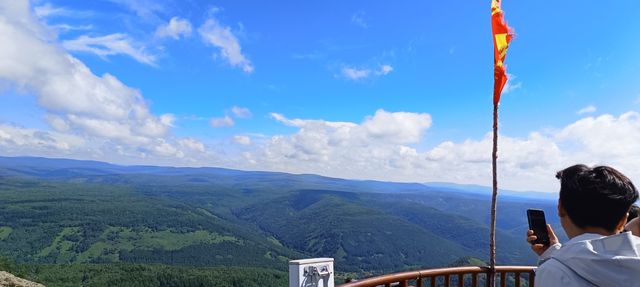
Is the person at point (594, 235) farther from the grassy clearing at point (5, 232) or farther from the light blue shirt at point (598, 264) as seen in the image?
the grassy clearing at point (5, 232)

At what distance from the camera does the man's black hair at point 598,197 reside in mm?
1641

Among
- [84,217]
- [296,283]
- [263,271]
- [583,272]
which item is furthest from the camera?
[84,217]

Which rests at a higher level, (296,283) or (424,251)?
(296,283)

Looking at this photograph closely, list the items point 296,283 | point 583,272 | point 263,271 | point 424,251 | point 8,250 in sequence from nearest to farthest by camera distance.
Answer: point 583,272 < point 296,283 < point 263,271 < point 8,250 < point 424,251

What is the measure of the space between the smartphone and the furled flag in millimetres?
2723

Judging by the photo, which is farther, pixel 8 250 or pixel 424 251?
pixel 424 251

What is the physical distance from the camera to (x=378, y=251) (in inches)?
7869

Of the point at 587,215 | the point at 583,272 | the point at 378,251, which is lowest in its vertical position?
the point at 378,251

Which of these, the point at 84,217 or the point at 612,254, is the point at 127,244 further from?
the point at 612,254

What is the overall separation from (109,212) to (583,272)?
221681mm

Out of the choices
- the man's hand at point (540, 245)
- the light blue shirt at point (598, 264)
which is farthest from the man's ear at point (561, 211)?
the man's hand at point (540, 245)

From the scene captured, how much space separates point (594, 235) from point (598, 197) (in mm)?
139

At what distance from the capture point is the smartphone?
7.30ft

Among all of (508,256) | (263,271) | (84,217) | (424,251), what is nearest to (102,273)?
(263,271)
